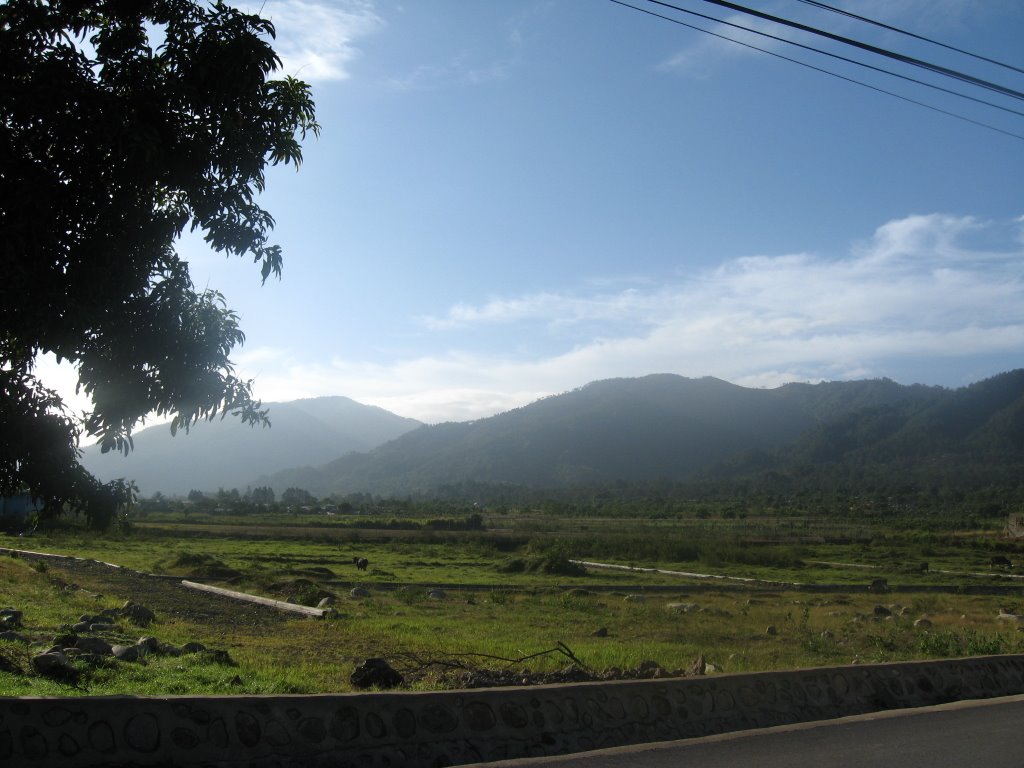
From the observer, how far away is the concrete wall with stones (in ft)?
18.8

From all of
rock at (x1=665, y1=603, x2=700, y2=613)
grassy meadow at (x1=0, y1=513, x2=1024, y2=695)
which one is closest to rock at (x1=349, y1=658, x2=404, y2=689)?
grassy meadow at (x1=0, y1=513, x2=1024, y2=695)

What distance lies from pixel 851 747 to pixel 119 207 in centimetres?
741

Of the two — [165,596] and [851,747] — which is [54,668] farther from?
[165,596]

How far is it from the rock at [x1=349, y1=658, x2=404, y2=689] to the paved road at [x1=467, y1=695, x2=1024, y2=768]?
385cm

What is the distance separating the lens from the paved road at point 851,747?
681 cm

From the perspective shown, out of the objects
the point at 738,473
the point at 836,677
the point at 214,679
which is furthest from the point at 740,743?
the point at 738,473

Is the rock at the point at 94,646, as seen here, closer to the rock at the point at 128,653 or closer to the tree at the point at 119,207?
the rock at the point at 128,653

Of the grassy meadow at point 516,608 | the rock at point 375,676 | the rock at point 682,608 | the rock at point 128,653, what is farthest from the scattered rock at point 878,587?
the rock at point 128,653

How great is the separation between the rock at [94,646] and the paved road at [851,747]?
7302 millimetres

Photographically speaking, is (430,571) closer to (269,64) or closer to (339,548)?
(339,548)

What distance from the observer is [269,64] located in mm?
6656

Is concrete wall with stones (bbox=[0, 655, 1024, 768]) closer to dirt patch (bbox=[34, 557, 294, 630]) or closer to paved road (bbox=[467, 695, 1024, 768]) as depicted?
paved road (bbox=[467, 695, 1024, 768])

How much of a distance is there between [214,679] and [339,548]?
51128 mm

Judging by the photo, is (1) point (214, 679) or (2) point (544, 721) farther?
(1) point (214, 679)
